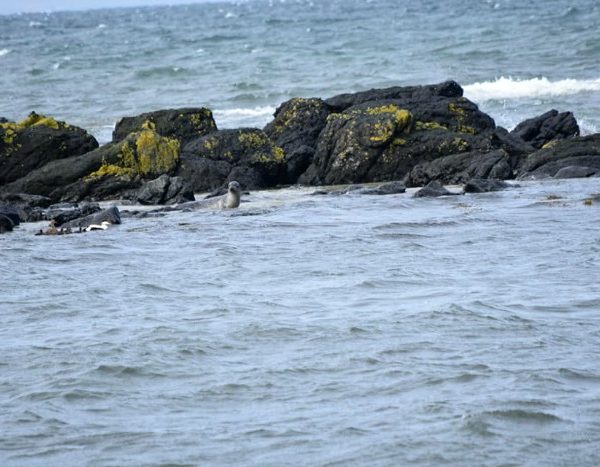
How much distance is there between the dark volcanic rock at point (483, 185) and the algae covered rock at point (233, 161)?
3648 millimetres

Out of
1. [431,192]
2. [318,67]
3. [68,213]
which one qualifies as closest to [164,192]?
[68,213]

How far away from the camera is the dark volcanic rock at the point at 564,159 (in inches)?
681

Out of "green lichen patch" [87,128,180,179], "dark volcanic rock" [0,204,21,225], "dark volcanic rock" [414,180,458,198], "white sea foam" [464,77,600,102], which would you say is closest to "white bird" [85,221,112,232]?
"dark volcanic rock" [0,204,21,225]

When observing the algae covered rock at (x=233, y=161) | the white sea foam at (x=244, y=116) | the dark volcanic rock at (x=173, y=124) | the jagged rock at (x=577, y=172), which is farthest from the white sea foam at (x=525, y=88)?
the jagged rock at (x=577, y=172)

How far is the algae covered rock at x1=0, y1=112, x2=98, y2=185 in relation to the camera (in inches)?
734

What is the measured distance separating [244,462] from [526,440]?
1528mm

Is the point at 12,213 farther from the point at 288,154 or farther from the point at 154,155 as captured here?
the point at 288,154

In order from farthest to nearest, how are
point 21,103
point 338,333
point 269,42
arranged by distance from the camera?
point 269,42
point 21,103
point 338,333

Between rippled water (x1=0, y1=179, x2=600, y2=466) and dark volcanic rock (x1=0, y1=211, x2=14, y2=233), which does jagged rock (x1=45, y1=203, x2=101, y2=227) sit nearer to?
dark volcanic rock (x1=0, y1=211, x2=14, y2=233)

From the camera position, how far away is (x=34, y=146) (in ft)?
61.8

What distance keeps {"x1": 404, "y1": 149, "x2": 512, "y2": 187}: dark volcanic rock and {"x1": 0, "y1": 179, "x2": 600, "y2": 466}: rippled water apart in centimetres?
383

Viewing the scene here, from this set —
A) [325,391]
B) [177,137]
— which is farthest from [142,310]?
[177,137]

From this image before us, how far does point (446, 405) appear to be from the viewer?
22.5 ft

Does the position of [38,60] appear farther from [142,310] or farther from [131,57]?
[142,310]
